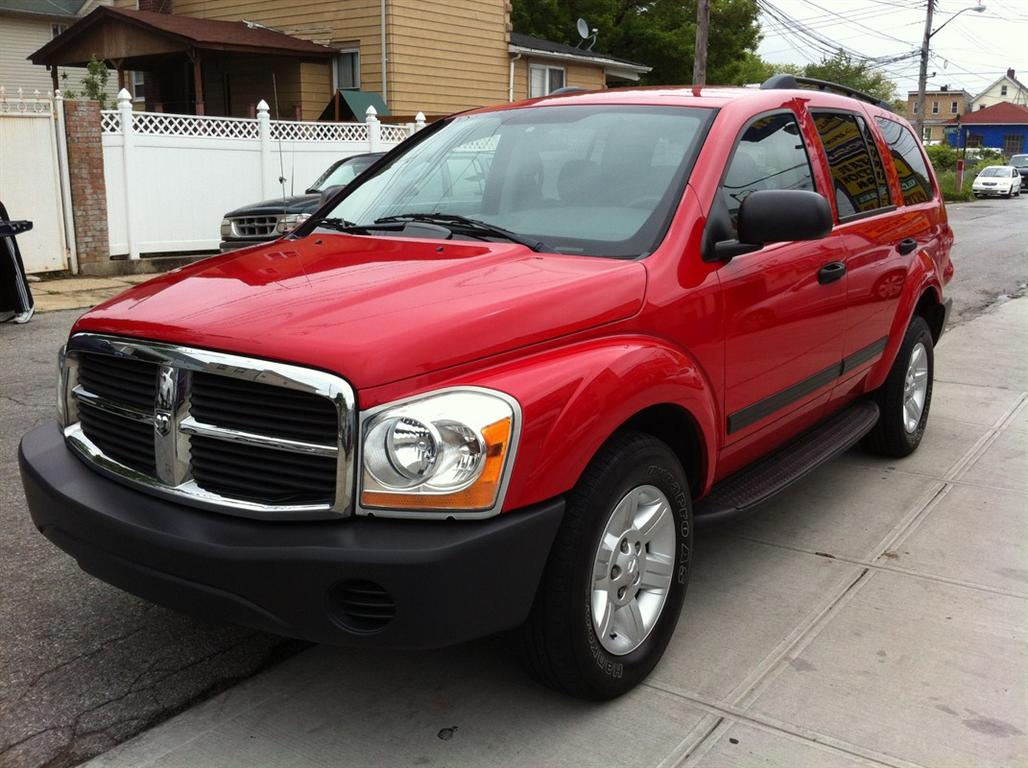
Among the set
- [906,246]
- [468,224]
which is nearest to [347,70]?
[906,246]

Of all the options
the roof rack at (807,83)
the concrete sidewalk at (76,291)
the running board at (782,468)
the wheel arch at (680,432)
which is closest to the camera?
the wheel arch at (680,432)

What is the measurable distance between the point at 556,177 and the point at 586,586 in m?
1.61

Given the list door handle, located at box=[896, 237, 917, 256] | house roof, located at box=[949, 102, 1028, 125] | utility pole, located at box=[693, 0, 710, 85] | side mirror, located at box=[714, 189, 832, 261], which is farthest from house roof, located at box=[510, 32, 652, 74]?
house roof, located at box=[949, 102, 1028, 125]

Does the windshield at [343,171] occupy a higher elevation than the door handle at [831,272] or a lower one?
higher

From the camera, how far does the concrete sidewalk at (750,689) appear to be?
2.88 m

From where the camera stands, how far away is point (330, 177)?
468 inches

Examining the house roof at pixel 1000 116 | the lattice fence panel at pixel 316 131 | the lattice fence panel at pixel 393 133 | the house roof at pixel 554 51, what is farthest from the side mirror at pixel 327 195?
the house roof at pixel 1000 116

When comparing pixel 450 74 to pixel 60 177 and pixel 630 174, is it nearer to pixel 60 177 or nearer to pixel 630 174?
pixel 60 177

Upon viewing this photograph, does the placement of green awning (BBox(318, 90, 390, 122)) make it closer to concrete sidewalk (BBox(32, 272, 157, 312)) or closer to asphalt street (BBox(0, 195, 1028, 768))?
concrete sidewalk (BBox(32, 272, 157, 312))

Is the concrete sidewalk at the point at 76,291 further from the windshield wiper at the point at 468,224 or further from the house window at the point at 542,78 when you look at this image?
the house window at the point at 542,78

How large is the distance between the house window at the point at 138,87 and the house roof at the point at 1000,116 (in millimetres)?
78555

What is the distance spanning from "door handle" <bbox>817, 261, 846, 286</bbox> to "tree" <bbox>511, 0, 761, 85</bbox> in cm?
3139

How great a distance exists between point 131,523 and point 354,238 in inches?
55.1

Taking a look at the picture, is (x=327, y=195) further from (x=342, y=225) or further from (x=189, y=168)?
(x=189, y=168)
